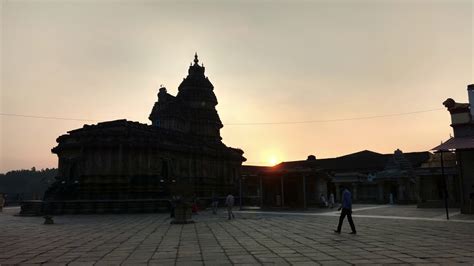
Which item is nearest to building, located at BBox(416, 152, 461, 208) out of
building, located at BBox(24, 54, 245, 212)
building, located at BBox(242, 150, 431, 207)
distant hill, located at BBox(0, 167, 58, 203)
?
building, located at BBox(242, 150, 431, 207)

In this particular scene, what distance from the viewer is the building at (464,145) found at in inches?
898

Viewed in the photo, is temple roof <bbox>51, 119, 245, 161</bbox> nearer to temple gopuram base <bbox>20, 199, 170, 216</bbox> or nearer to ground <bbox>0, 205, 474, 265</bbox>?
temple gopuram base <bbox>20, 199, 170, 216</bbox>

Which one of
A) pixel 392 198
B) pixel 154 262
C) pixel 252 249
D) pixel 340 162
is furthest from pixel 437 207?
pixel 340 162

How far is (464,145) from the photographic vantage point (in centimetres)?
2241

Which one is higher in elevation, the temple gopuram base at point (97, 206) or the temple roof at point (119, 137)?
the temple roof at point (119, 137)

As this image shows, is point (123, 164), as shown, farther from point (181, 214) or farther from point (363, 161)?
point (363, 161)

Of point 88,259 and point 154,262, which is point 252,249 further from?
point 88,259

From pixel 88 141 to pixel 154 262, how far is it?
94.9 ft

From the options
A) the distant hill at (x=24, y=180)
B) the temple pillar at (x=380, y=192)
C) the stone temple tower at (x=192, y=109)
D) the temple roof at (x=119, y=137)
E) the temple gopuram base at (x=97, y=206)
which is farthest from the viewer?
the distant hill at (x=24, y=180)

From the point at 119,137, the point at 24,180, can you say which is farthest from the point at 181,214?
the point at 24,180

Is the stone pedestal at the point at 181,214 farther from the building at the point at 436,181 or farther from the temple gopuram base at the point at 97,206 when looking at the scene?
the building at the point at 436,181

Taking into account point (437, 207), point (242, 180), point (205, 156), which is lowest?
point (437, 207)

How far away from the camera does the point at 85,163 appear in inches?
1394

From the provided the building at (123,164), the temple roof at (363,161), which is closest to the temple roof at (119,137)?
the building at (123,164)
